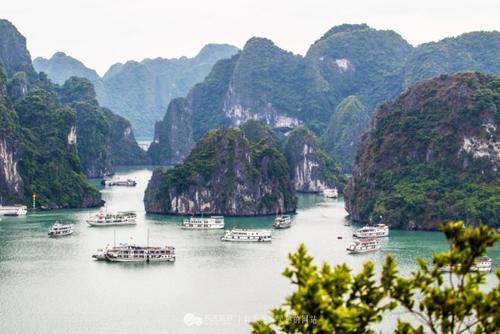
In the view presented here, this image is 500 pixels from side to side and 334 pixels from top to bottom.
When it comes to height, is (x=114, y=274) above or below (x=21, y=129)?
below

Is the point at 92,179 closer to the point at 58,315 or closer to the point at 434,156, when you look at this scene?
the point at 434,156

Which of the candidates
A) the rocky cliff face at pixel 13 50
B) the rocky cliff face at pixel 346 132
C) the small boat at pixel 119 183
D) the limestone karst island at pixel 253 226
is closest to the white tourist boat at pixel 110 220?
the limestone karst island at pixel 253 226

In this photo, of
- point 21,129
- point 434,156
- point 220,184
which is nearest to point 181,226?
point 220,184

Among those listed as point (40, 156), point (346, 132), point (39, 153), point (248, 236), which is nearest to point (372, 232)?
point (248, 236)

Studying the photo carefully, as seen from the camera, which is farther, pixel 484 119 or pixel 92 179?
pixel 92 179

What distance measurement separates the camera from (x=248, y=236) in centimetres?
8581

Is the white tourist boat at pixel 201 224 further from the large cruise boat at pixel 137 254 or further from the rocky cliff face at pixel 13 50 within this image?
the rocky cliff face at pixel 13 50

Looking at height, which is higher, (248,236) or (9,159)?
(9,159)

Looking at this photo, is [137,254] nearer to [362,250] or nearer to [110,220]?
[362,250]

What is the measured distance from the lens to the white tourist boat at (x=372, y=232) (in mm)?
86619

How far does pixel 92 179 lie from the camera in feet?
547

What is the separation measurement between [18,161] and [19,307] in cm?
6161

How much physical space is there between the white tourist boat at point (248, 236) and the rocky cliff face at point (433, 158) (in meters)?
13.9

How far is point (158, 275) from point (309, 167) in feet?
264
